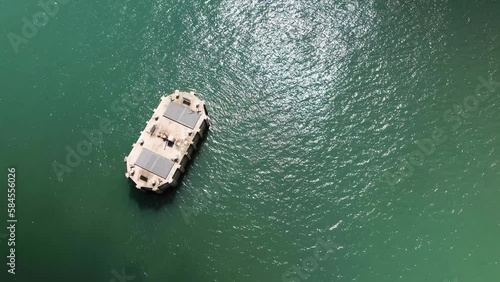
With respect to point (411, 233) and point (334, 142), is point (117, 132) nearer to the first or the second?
point (334, 142)

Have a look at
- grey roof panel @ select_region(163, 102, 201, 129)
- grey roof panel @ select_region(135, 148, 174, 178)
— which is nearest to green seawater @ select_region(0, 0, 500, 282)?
grey roof panel @ select_region(135, 148, 174, 178)

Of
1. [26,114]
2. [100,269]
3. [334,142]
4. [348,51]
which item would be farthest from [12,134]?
[348,51]

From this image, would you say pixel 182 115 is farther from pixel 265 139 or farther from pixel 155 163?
pixel 265 139

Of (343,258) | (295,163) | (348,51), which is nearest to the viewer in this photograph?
(343,258)

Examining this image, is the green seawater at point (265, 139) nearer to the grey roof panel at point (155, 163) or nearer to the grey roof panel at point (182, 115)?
the grey roof panel at point (155, 163)

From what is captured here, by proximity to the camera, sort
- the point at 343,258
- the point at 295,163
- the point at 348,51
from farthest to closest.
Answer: the point at 348,51 < the point at 295,163 < the point at 343,258

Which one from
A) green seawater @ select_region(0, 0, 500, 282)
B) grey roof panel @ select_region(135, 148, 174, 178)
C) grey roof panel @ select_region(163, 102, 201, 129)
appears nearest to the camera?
grey roof panel @ select_region(135, 148, 174, 178)

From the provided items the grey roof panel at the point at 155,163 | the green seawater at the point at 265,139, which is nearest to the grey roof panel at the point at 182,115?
the green seawater at the point at 265,139

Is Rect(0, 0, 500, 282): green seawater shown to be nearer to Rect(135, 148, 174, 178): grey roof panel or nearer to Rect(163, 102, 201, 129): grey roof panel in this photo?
Rect(135, 148, 174, 178): grey roof panel
